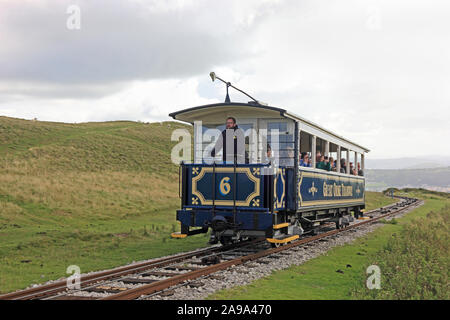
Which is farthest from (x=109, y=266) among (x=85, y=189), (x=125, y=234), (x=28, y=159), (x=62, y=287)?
(x=28, y=159)

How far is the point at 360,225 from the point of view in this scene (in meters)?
19.0

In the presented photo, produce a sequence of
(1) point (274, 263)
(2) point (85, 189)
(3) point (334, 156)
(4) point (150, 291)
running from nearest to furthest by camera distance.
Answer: (4) point (150, 291) < (1) point (274, 263) < (3) point (334, 156) < (2) point (85, 189)

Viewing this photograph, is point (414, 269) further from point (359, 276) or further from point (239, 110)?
point (239, 110)

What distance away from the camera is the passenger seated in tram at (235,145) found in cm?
1104

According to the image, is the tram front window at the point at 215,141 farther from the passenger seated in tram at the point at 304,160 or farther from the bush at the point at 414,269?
the bush at the point at 414,269

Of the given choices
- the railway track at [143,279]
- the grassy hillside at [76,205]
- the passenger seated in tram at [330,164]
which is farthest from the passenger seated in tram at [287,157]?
the grassy hillside at [76,205]

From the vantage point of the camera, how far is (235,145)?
11.1 meters

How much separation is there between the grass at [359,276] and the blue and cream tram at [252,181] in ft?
4.40

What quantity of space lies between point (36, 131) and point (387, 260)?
2088 inches

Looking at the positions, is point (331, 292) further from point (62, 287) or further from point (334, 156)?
point (334, 156)

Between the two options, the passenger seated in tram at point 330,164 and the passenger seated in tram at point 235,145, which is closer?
the passenger seated in tram at point 235,145

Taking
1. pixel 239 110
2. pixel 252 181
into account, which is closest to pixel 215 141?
pixel 239 110

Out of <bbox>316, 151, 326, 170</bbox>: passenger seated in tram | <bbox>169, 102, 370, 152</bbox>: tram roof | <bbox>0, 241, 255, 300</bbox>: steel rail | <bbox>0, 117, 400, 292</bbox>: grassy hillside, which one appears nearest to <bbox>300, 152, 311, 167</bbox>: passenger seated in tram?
<bbox>169, 102, 370, 152</bbox>: tram roof

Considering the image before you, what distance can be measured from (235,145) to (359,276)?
→ 13.4 ft
